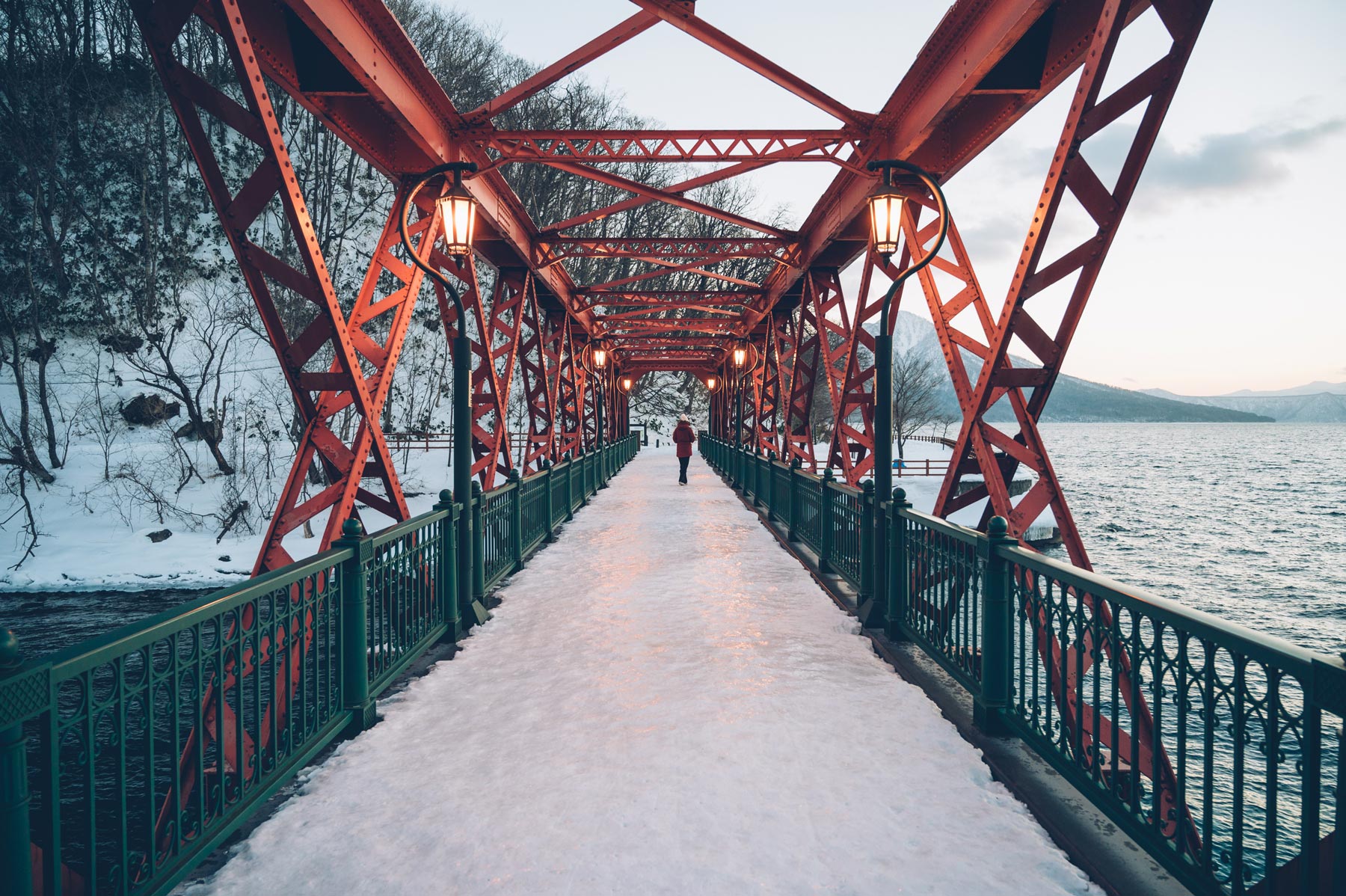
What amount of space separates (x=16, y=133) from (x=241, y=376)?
12.5 metres

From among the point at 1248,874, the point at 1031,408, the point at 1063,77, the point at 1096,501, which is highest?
the point at 1063,77

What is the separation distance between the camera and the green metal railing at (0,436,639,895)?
204cm

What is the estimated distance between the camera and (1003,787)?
3422 mm

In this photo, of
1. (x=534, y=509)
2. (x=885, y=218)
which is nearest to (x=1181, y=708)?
(x=885, y=218)

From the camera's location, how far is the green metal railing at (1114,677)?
202 cm

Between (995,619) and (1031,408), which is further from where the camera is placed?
(1031,408)

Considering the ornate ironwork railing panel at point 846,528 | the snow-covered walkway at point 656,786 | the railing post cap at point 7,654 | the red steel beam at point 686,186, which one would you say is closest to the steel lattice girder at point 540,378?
the red steel beam at point 686,186

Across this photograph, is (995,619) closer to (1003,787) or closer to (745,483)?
(1003,787)

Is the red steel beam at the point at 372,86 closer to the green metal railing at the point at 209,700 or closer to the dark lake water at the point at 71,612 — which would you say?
the green metal railing at the point at 209,700

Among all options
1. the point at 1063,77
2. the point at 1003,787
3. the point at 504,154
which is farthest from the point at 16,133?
the point at 1003,787

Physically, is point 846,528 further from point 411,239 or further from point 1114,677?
point 411,239

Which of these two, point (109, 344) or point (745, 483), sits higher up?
point (109, 344)

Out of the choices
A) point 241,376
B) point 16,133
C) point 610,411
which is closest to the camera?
point 16,133

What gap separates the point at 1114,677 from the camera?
2861 millimetres
